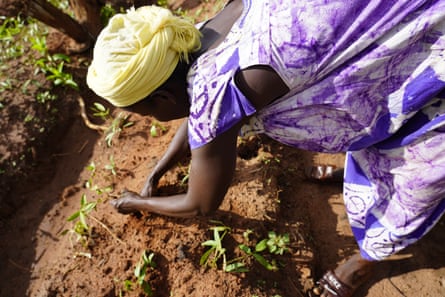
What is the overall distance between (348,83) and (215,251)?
4.11ft

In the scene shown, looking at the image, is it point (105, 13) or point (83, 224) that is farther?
point (105, 13)

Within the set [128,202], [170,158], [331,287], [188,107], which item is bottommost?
[331,287]

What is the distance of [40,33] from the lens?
3443 millimetres


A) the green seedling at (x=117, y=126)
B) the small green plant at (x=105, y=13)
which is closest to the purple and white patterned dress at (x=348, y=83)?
the green seedling at (x=117, y=126)

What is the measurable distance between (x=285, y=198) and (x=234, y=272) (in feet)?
2.16

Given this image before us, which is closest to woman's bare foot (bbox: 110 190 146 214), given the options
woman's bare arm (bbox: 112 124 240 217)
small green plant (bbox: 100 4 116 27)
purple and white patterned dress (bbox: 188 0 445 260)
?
woman's bare arm (bbox: 112 124 240 217)

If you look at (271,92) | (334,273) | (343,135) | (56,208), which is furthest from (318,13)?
(56,208)

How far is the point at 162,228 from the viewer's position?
2174mm

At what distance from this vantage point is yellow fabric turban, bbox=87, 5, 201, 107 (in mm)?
1223

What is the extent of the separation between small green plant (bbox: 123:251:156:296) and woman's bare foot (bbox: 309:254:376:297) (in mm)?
964

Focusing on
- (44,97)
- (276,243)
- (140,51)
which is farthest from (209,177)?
(44,97)

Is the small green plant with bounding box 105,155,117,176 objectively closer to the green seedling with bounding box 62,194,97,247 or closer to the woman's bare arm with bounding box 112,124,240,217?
the green seedling with bounding box 62,194,97,247

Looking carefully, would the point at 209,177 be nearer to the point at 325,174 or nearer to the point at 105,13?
the point at 325,174

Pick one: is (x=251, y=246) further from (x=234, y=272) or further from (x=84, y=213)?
(x=84, y=213)
